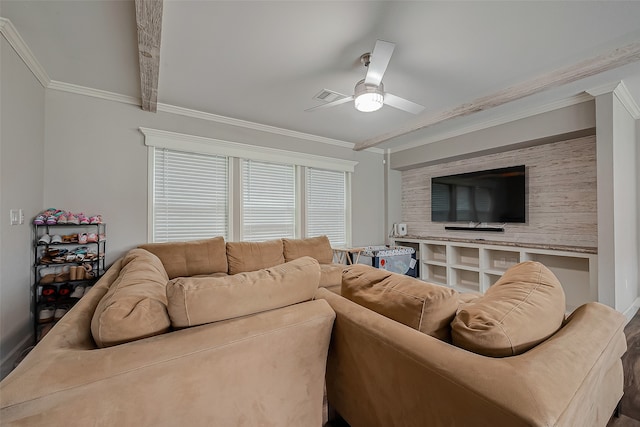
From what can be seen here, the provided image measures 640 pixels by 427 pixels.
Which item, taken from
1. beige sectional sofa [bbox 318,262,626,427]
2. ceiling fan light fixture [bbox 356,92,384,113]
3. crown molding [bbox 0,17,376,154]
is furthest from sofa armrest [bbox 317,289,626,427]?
crown molding [bbox 0,17,376,154]

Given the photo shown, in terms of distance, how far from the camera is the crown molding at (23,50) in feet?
5.99

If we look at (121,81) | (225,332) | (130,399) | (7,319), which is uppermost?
(121,81)

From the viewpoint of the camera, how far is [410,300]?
43.4 inches

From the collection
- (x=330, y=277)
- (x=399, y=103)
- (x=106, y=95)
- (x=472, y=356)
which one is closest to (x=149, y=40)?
(x=106, y=95)

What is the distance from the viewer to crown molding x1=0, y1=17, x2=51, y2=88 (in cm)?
183

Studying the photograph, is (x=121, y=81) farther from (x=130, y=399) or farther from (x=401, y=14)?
(x=130, y=399)

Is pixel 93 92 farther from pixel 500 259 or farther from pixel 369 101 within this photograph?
pixel 500 259

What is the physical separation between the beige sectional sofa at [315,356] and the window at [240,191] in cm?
203

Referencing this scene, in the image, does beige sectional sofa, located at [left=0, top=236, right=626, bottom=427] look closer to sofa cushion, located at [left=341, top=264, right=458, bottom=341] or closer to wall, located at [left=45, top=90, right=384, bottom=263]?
sofa cushion, located at [left=341, top=264, right=458, bottom=341]

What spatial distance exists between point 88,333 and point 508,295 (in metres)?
1.67

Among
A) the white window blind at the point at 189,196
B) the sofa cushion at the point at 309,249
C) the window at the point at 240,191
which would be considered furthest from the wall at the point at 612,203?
the white window blind at the point at 189,196

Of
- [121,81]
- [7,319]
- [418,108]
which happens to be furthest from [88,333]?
[418,108]

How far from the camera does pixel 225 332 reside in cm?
101

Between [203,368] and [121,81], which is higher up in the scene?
[121,81]
